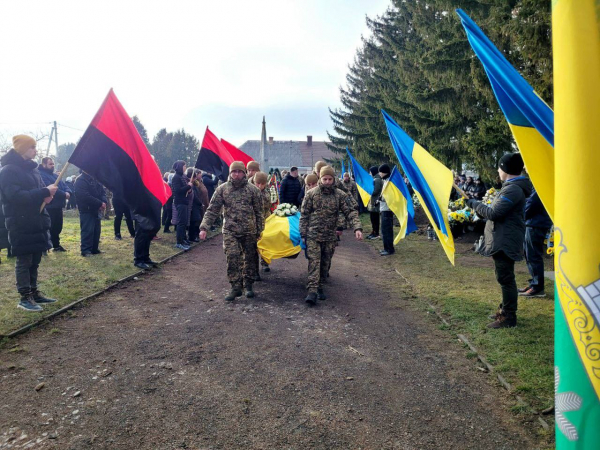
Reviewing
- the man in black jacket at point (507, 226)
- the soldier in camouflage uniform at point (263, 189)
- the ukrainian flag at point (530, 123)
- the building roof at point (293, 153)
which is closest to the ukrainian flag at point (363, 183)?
the soldier in camouflage uniform at point (263, 189)

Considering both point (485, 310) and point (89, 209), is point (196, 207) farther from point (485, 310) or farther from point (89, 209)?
point (485, 310)

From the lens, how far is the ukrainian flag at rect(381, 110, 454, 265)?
5.53 m

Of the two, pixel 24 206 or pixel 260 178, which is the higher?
pixel 260 178

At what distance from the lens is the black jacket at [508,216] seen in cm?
555

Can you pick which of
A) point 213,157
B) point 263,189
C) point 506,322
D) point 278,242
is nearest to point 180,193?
point 213,157

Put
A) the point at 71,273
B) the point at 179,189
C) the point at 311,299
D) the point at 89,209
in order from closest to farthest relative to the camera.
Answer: the point at 311,299 < the point at 71,273 < the point at 89,209 < the point at 179,189

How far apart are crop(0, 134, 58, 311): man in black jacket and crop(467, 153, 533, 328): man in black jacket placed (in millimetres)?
6006

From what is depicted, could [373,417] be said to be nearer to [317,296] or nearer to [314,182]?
[317,296]

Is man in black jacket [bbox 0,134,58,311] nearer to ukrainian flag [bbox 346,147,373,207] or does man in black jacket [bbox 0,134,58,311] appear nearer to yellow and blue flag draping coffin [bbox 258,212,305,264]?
yellow and blue flag draping coffin [bbox 258,212,305,264]

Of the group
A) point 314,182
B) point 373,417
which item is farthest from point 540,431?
point 314,182

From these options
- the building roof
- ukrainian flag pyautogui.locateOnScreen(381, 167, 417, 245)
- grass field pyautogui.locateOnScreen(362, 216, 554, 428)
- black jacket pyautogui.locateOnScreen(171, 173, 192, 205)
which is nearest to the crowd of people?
grass field pyautogui.locateOnScreen(362, 216, 554, 428)

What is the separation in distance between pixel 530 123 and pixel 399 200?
27.0ft

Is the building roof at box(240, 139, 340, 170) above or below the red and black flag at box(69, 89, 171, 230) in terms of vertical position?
above

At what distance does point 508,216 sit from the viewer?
574 centimetres
